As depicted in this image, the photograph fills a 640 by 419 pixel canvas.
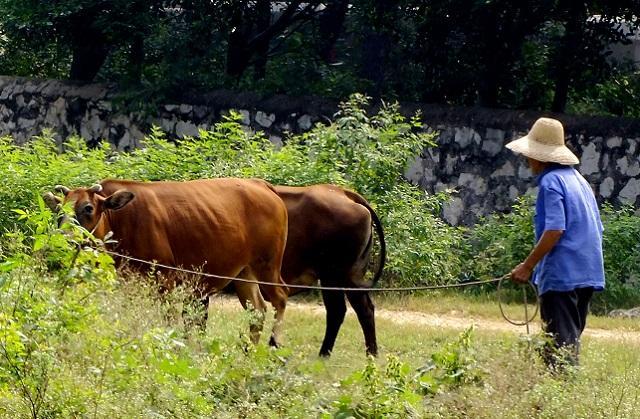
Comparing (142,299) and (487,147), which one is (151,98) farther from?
(142,299)

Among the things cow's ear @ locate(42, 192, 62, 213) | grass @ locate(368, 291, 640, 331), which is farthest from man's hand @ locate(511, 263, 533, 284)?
grass @ locate(368, 291, 640, 331)

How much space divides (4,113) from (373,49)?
567 cm

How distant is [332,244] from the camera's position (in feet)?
34.7

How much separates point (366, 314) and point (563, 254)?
2.71m

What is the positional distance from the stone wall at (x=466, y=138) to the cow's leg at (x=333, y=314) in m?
4.24

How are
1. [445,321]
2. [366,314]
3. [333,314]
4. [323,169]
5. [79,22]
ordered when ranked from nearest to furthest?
[366,314]
[333,314]
[445,321]
[323,169]
[79,22]

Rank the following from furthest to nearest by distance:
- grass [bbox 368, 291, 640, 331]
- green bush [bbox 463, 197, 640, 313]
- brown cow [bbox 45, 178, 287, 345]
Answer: green bush [bbox 463, 197, 640, 313]
grass [bbox 368, 291, 640, 331]
brown cow [bbox 45, 178, 287, 345]

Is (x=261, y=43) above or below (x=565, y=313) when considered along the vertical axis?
below

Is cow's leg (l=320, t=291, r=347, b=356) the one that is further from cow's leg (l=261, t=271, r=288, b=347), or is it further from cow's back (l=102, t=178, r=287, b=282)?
cow's back (l=102, t=178, r=287, b=282)

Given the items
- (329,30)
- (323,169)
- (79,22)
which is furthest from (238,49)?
(323,169)

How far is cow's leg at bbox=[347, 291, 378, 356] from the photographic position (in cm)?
1045

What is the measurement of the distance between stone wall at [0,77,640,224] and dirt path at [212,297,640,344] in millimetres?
2762

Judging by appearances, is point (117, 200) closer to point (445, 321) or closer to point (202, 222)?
point (202, 222)

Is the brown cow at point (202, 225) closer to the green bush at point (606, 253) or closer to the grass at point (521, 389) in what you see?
the grass at point (521, 389)
